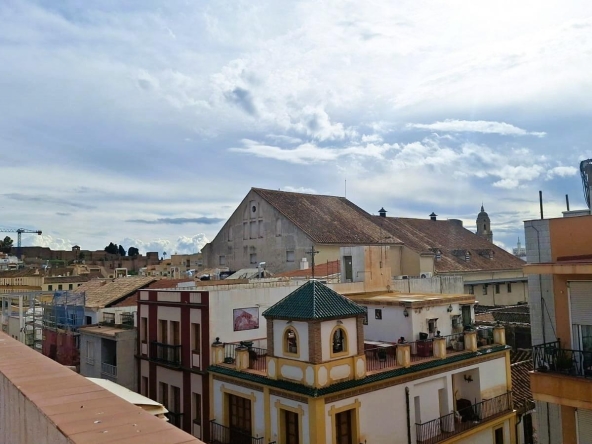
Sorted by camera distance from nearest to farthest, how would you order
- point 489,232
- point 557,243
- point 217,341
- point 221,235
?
1. point 557,243
2. point 217,341
3. point 221,235
4. point 489,232

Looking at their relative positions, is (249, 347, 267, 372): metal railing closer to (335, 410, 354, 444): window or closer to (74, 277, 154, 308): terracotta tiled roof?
(335, 410, 354, 444): window

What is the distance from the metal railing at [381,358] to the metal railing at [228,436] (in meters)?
4.93

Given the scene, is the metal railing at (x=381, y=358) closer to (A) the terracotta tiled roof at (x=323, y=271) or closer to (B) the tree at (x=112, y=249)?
(A) the terracotta tiled roof at (x=323, y=271)

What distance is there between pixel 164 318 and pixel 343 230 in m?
23.5

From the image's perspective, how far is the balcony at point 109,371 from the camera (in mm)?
25922

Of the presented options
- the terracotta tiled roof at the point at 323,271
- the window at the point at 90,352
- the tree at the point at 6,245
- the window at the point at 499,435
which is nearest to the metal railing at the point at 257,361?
the window at the point at 499,435

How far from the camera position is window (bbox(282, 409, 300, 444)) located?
16941 millimetres

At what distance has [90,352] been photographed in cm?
2823

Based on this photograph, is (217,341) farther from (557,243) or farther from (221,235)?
(221,235)

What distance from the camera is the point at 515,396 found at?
77.6 ft

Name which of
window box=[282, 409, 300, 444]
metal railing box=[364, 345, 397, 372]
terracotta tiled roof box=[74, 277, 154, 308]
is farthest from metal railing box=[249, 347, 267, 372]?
terracotta tiled roof box=[74, 277, 154, 308]

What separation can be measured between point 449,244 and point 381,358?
37731mm

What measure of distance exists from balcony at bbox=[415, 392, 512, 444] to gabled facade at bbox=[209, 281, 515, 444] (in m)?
0.04

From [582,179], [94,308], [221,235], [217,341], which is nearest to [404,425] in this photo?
[217,341]
